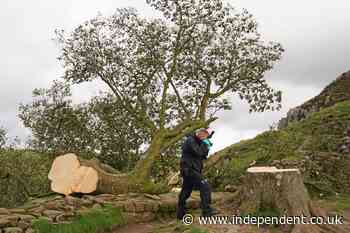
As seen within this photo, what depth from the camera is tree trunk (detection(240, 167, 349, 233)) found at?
10.5m

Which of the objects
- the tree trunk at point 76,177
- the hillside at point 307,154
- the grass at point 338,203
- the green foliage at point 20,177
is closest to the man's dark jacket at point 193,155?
the tree trunk at point 76,177

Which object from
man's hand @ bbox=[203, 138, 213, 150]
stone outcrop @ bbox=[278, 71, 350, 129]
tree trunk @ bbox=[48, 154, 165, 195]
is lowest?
tree trunk @ bbox=[48, 154, 165, 195]

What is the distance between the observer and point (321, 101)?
3212 centimetres

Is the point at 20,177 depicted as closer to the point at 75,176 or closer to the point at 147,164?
the point at 75,176

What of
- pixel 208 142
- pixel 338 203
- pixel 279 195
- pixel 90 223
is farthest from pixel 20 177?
pixel 338 203

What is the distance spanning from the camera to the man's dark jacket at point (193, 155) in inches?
417

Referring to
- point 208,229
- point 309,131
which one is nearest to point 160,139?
point 208,229

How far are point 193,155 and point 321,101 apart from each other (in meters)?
23.3

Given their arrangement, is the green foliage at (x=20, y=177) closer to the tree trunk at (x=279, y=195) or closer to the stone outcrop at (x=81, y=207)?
the stone outcrop at (x=81, y=207)

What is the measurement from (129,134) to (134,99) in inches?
83.9

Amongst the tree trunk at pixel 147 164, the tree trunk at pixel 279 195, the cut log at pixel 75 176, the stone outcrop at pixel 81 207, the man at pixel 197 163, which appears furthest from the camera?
the tree trunk at pixel 147 164

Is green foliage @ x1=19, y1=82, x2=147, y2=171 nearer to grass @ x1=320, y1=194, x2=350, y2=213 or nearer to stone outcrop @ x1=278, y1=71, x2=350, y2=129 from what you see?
grass @ x1=320, y1=194, x2=350, y2=213

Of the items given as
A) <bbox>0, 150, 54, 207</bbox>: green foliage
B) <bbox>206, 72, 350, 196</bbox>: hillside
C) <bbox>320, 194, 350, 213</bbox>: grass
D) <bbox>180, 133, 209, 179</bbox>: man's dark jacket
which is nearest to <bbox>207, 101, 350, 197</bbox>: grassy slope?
<bbox>206, 72, 350, 196</bbox>: hillside

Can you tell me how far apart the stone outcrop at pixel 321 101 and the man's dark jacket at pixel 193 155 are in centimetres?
2104
